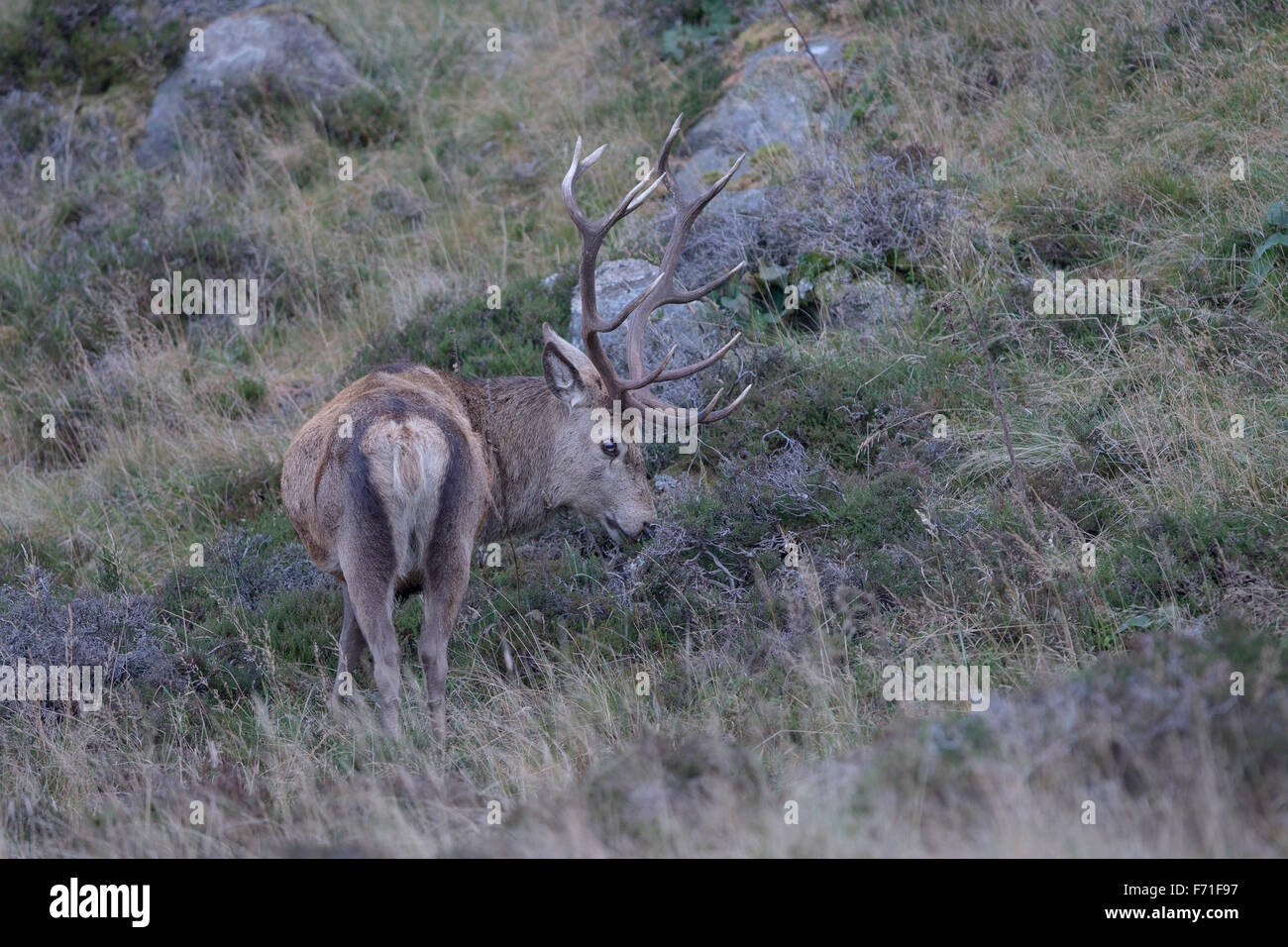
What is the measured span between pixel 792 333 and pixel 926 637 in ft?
11.1

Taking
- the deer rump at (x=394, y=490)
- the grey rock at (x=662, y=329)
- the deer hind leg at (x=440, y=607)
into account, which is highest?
the grey rock at (x=662, y=329)

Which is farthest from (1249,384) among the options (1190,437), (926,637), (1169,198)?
(926,637)

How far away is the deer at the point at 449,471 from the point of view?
5316mm

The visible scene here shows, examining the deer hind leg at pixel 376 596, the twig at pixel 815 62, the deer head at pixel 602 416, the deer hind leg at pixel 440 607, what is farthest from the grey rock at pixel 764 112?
the deer hind leg at pixel 376 596

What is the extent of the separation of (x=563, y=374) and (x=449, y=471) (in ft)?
4.41

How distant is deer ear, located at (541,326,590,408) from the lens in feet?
21.2

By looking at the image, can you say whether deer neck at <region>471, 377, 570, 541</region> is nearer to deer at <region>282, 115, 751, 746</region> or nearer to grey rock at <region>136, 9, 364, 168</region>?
deer at <region>282, 115, 751, 746</region>

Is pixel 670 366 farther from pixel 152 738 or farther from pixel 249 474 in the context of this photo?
pixel 152 738

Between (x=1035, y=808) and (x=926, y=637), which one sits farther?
(x=926, y=637)

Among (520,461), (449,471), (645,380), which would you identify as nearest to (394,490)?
(449,471)

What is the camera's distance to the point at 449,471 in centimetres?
545

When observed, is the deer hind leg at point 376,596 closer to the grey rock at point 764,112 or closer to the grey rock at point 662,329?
the grey rock at point 662,329

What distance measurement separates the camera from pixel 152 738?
5844 millimetres

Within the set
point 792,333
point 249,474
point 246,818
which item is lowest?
point 246,818
